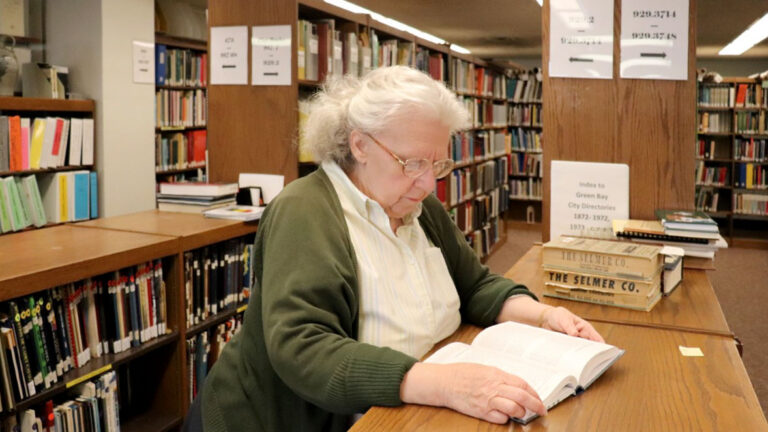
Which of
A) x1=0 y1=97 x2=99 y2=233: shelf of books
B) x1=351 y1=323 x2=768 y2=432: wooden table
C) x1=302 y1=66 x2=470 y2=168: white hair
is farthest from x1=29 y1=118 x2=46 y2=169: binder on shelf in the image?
x1=351 y1=323 x2=768 y2=432: wooden table

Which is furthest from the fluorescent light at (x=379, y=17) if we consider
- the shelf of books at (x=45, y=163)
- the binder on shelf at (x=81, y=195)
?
the binder on shelf at (x=81, y=195)

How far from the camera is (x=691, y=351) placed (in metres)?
1.35

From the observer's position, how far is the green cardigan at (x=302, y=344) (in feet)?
3.61

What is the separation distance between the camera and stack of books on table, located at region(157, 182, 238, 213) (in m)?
2.95

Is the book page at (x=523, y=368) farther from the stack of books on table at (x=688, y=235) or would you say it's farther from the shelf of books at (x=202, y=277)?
the shelf of books at (x=202, y=277)

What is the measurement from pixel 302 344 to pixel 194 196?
199 centimetres

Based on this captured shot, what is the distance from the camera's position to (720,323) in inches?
61.0

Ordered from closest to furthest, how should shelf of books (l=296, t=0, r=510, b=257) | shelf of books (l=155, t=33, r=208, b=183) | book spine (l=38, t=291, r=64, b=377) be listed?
book spine (l=38, t=291, r=64, b=377)
shelf of books (l=296, t=0, r=510, b=257)
shelf of books (l=155, t=33, r=208, b=183)

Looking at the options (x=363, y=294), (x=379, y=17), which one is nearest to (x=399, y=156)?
(x=363, y=294)

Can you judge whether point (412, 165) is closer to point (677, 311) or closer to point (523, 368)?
point (523, 368)

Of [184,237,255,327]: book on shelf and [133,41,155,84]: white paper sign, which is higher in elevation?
[133,41,155,84]: white paper sign

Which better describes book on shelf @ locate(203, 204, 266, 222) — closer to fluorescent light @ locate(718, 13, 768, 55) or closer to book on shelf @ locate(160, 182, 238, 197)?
book on shelf @ locate(160, 182, 238, 197)

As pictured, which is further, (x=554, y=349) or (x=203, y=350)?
(x=203, y=350)

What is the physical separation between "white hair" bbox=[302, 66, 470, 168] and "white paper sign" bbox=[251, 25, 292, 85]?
1.60 m
